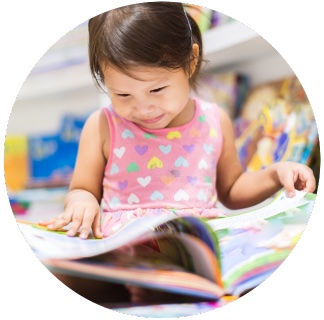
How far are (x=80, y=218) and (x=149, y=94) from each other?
21cm

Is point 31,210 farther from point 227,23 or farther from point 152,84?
point 227,23

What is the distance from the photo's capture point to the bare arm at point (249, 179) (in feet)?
2.99

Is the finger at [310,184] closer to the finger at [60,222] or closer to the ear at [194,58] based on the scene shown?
the ear at [194,58]

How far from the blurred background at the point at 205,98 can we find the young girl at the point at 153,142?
54mm

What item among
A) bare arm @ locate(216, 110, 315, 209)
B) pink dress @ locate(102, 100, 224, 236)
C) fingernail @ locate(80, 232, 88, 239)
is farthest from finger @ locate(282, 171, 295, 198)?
fingernail @ locate(80, 232, 88, 239)

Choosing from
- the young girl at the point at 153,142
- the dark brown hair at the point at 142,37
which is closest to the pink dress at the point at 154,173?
the young girl at the point at 153,142

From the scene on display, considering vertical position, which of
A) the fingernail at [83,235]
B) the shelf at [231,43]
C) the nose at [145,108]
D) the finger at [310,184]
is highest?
the shelf at [231,43]

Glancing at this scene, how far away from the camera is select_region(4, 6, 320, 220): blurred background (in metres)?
0.96

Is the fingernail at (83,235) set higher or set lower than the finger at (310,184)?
lower

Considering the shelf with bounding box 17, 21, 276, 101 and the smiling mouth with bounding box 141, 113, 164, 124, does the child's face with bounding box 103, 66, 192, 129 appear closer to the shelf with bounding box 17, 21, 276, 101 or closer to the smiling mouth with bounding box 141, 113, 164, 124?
the smiling mouth with bounding box 141, 113, 164, 124

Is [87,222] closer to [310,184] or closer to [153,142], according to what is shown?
[153,142]

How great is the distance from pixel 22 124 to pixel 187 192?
311 mm

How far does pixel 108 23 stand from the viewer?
2.72 feet

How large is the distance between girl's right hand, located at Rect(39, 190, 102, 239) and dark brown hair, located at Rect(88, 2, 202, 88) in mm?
191
